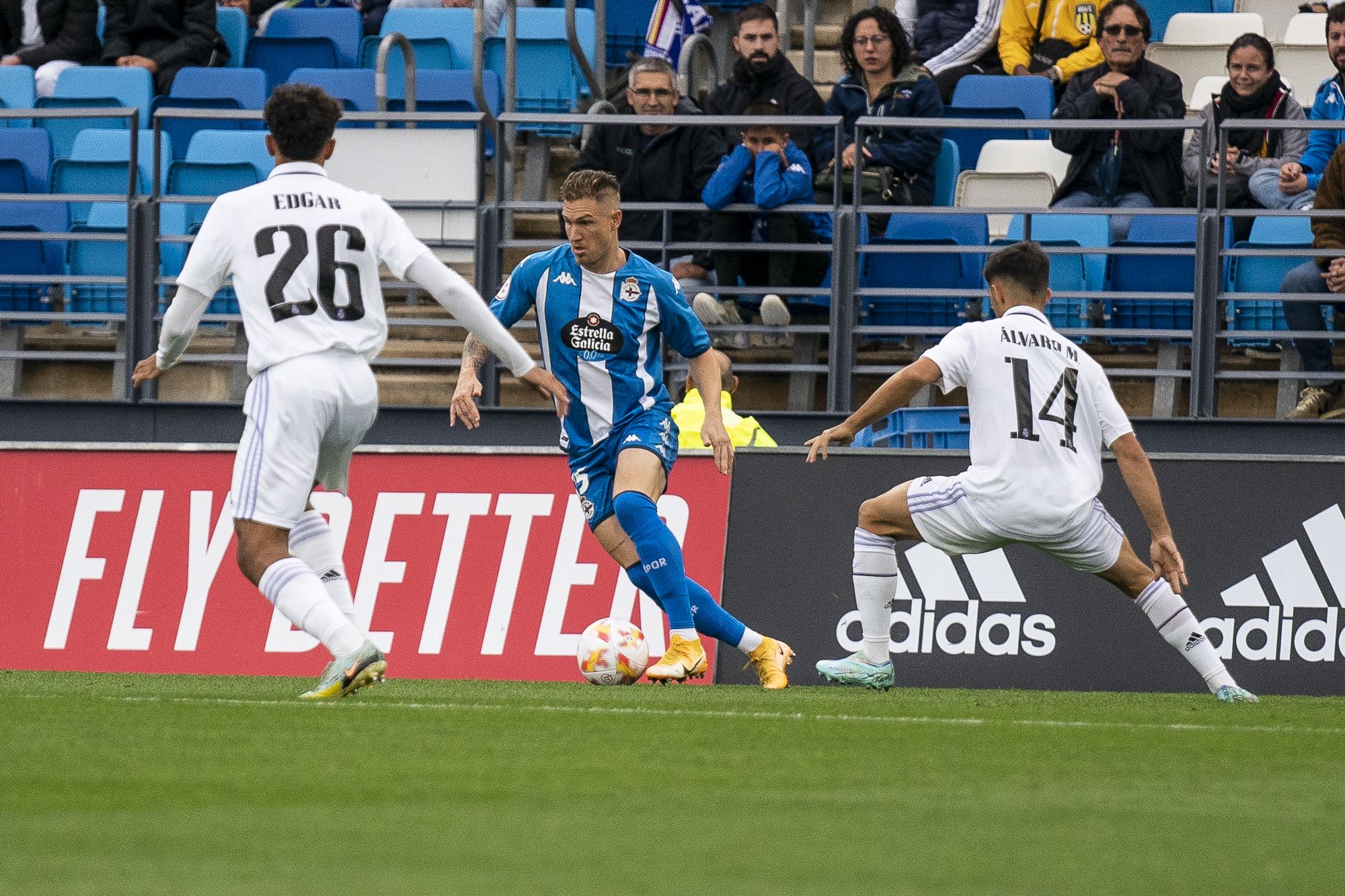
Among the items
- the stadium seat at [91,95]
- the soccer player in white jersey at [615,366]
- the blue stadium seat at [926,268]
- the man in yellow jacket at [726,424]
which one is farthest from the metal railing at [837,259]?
the soccer player in white jersey at [615,366]

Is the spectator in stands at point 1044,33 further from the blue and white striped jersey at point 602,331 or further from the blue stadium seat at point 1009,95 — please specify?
the blue and white striped jersey at point 602,331

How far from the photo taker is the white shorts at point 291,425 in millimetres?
6793

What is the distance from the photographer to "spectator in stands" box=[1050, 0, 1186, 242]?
1196cm

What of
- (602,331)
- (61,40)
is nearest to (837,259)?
(602,331)

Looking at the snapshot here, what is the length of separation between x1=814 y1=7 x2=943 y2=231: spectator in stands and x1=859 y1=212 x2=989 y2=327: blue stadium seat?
0.19m

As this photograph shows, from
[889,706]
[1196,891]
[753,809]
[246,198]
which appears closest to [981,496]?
[889,706]

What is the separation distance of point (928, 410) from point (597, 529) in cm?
→ 330

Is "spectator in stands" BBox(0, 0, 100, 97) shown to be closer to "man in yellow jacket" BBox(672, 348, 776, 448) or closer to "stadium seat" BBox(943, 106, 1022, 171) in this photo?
"stadium seat" BBox(943, 106, 1022, 171)

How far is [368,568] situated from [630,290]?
223 cm

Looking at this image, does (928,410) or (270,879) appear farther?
(928,410)

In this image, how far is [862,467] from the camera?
9656mm

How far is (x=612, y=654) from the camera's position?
8.23m

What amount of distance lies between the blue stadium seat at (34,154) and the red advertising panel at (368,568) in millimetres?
4275

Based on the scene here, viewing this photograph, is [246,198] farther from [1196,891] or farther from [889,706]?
[1196,891]
